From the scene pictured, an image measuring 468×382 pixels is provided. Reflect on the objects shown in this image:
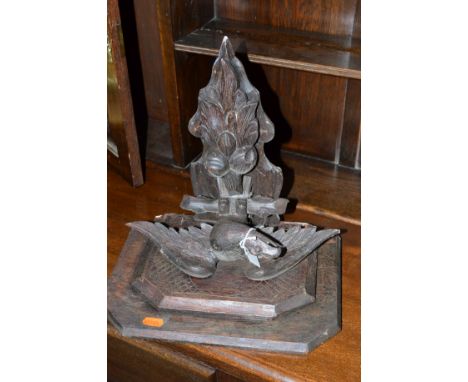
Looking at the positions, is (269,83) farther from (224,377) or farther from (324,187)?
(224,377)

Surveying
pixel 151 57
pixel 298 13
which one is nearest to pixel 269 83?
pixel 298 13

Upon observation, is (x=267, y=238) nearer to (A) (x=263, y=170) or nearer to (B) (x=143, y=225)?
(A) (x=263, y=170)

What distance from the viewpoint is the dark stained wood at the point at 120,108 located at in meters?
1.05

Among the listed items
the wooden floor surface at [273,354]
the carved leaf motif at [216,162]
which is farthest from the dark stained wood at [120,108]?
the carved leaf motif at [216,162]

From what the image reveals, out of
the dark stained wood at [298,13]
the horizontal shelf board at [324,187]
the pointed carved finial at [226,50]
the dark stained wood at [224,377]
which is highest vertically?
the pointed carved finial at [226,50]

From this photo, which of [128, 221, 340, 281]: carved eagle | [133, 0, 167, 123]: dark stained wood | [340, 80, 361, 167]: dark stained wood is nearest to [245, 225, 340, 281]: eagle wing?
[128, 221, 340, 281]: carved eagle

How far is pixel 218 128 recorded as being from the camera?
2.75ft

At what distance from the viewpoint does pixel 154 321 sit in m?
0.89

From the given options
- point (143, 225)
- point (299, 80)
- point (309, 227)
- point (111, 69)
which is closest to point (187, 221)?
point (143, 225)

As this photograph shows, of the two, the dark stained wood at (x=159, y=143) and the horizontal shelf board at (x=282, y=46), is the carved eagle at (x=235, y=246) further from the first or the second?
the dark stained wood at (x=159, y=143)

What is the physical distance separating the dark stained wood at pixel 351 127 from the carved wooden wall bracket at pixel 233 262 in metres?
0.36

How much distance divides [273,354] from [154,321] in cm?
19

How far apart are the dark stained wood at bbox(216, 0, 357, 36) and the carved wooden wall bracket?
14.8 inches

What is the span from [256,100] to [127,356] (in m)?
0.49
